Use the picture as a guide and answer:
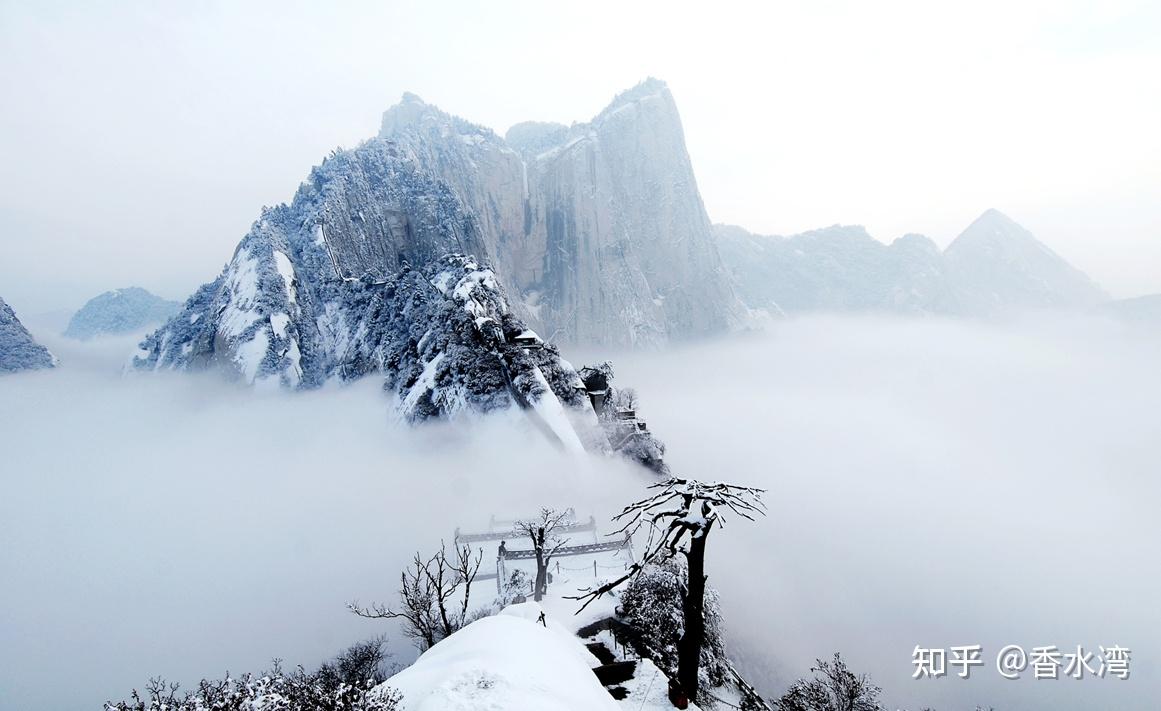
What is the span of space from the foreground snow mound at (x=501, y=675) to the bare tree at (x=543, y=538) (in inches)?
725

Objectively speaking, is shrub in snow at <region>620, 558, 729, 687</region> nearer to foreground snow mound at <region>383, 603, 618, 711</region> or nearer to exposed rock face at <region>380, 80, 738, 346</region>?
foreground snow mound at <region>383, 603, 618, 711</region>

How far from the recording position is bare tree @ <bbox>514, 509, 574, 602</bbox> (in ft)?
102

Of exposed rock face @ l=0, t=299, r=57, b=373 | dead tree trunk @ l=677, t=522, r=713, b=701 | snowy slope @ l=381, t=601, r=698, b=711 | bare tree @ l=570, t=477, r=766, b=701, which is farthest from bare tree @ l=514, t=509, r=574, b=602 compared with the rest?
exposed rock face @ l=0, t=299, r=57, b=373

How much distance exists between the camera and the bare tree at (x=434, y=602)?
22.0 metres

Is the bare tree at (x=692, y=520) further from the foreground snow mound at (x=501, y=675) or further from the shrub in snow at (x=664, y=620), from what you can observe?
the shrub in snow at (x=664, y=620)

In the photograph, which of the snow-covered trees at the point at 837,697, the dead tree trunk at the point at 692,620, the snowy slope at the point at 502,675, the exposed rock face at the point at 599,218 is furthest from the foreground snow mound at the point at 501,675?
the exposed rock face at the point at 599,218

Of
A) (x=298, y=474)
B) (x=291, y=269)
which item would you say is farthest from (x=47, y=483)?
(x=291, y=269)

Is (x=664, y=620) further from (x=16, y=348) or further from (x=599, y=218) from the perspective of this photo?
(x=16, y=348)

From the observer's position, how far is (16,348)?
9506 cm

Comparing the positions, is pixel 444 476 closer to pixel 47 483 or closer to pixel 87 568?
pixel 87 568

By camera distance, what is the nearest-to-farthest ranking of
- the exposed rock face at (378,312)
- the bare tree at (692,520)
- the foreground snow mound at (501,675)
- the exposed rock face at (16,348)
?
the foreground snow mound at (501,675)
the bare tree at (692,520)
the exposed rock face at (378,312)
the exposed rock face at (16,348)

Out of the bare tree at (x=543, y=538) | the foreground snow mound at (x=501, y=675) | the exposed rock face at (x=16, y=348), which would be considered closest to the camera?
the foreground snow mound at (x=501, y=675)

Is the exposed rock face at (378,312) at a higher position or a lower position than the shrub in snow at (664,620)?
higher

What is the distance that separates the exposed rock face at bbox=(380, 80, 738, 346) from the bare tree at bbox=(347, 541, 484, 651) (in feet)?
339
